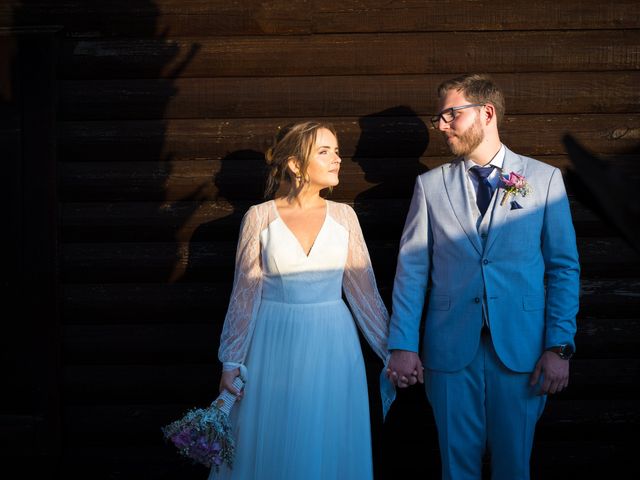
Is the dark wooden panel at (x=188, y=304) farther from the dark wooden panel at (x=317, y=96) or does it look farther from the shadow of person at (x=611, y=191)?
Result: the shadow of person at (x=611, y=191)

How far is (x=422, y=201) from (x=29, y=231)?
2.41m

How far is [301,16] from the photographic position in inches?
180

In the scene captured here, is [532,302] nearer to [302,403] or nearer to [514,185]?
[514,185]

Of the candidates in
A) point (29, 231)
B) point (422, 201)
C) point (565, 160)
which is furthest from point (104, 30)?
point (565, 160)

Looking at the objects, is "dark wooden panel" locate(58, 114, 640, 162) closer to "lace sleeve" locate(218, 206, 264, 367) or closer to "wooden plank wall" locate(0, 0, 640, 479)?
"wooden plank wall" locate(0, 0, 640, 479)

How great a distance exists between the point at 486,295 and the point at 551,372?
460 millimetres

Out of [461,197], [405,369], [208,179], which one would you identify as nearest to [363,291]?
[405,369]

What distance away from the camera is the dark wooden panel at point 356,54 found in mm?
4555

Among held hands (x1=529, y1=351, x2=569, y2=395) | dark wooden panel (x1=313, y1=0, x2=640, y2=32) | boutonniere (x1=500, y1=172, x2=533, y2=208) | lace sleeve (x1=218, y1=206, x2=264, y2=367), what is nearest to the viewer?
held hands (x1=529, y1=351, x2=569, y2=395)

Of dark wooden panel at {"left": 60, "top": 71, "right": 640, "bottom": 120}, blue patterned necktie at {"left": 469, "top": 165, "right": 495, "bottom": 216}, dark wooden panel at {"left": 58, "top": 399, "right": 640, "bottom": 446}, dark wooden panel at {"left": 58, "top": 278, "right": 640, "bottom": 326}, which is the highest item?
dark wooden panel at {"left": 60, "top": 71, "right": 640, "bottom": 120}

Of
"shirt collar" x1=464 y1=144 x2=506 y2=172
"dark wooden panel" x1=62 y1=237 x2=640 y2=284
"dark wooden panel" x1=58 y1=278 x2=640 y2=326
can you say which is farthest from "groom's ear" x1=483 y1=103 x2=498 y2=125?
"dark wooden panel" x1=58 y1=278 x2=640 y2=326

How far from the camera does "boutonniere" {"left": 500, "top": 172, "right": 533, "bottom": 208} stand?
12.0ft

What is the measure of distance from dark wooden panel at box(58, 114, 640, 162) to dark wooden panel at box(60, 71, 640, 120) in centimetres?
6

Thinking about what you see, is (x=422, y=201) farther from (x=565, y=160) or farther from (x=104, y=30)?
(x=104, y=30)
